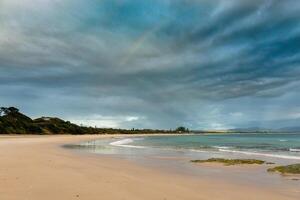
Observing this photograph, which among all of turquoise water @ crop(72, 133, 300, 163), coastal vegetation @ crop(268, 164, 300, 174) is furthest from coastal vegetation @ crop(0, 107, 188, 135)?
coastal vegetation @ crop(268, 164, 300, 174)

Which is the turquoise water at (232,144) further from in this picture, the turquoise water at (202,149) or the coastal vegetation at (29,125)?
the coastal vegetation at (29,125)

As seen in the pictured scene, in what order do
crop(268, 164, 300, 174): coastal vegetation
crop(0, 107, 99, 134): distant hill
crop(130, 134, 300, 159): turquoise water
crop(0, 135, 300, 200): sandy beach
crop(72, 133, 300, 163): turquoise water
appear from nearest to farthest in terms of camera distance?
crop(0, 135, 300, 200): sandy beach < crop(268, 164, 300, 174): coastal vegetation < crop(72, 133, 300, 163): turquoise water < crop(130, 134, 300, 159): turquoise water < crop(0, 107, 99, 134): distant hill

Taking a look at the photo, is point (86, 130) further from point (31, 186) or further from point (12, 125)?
point (31, 186)

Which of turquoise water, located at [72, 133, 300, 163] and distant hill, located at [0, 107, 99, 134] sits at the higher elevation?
distant hill, located at [0, 107, 99, 134]

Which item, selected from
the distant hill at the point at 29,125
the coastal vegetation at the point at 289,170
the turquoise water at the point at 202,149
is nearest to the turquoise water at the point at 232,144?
the turquoise water at the point at 202,149

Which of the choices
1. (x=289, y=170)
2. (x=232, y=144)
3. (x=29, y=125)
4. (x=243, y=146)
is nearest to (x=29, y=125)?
(x=29, y=125)

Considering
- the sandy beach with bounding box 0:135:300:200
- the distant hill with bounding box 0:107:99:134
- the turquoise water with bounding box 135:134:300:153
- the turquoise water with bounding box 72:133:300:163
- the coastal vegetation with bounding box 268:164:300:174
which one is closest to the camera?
the sandy beach with bounding box 0:135:300:200

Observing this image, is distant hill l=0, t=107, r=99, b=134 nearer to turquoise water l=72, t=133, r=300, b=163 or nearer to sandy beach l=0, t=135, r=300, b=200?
turquoise water l=72, t=133, r=300, b=163

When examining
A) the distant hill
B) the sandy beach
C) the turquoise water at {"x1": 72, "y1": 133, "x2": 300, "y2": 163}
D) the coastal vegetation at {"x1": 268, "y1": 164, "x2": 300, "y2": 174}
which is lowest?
the sandy beach

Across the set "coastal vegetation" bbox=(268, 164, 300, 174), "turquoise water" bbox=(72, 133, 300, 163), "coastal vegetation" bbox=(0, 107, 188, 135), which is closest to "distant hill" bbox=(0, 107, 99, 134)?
"coastal vegetation" bbox=(0, 107, 188, 135)

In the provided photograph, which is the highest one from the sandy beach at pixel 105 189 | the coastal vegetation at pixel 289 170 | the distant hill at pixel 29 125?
the distant hill at pixel 29 125

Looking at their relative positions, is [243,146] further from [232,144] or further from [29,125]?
[29,125]

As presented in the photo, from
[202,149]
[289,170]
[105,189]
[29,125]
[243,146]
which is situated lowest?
[105,189]

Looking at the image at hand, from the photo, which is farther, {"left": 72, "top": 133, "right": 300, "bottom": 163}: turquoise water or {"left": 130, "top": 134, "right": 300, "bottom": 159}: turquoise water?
{"left": 130, "top": 134, "right": 300, "bottom": 159}: turquoise water
